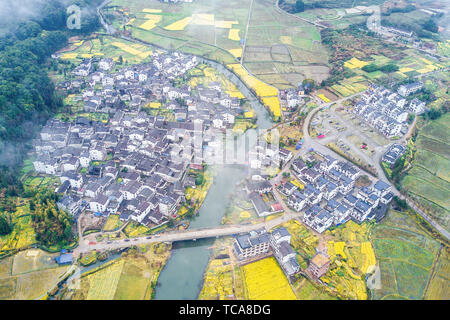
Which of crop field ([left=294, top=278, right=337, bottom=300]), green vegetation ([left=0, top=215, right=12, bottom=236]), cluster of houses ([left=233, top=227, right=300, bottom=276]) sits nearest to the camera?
crop field ([left=294, top=278, right=337, bottom=300])

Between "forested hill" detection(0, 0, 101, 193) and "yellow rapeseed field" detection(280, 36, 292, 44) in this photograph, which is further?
"yellow rapeseed field" detection(280, 36, 292, 44)

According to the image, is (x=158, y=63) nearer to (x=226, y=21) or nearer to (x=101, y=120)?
(x=101, y=120)

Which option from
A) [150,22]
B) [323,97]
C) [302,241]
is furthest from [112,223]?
[150,22]

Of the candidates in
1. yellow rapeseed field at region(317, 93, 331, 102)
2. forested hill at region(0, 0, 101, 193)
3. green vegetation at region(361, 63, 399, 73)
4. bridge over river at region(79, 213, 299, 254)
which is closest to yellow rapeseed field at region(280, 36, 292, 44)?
green vegetation at region(361, 63, 399, 73)

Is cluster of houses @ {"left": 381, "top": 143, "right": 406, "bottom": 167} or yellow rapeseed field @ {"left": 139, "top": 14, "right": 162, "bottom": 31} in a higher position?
yellow rapeseed field @ {"left": 139, "top": 14, "right": 162, "bottom": 31}

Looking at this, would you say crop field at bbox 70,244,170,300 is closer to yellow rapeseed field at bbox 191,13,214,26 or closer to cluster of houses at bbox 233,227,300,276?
cluster of houses at bbox 233,227,300,276

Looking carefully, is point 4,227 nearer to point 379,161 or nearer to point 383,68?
point 379,161
